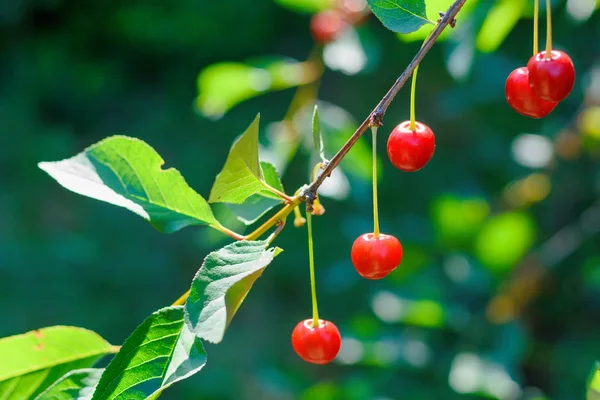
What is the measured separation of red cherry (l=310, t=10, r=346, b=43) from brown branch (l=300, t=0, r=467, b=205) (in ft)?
3.32

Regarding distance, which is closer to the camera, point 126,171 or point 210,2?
point 126,171

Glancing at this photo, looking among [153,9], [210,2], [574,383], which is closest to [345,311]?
[574,383]

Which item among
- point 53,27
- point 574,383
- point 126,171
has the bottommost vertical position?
point 126,171

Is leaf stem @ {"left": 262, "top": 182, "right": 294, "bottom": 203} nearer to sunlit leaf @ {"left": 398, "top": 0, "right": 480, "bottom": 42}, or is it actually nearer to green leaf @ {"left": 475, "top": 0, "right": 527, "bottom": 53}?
sunlit leaf @ {"left": 398, "top": 0, "right": 480, "bottom": 42}

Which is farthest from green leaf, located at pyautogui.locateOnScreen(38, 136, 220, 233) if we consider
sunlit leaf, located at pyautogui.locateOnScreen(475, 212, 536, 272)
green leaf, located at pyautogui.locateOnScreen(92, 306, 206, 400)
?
sunlit leaf, located at pyautogui.locateOnScreen(475, 212, 536, 272)

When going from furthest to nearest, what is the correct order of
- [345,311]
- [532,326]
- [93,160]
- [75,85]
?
[75,85], [345,311], [532,326], [93,160]

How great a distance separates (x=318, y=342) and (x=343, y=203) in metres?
1.69

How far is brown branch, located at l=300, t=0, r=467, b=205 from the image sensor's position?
90cm

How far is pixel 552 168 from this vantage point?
2123 mm

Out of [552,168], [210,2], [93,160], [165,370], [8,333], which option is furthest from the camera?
[210,2]

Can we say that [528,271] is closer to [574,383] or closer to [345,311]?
[574,383]

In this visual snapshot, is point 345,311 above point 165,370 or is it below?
above

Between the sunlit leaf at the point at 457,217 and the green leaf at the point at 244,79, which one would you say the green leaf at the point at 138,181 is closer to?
the green leaf at the point at 244,79

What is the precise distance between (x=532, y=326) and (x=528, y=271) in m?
0.28
